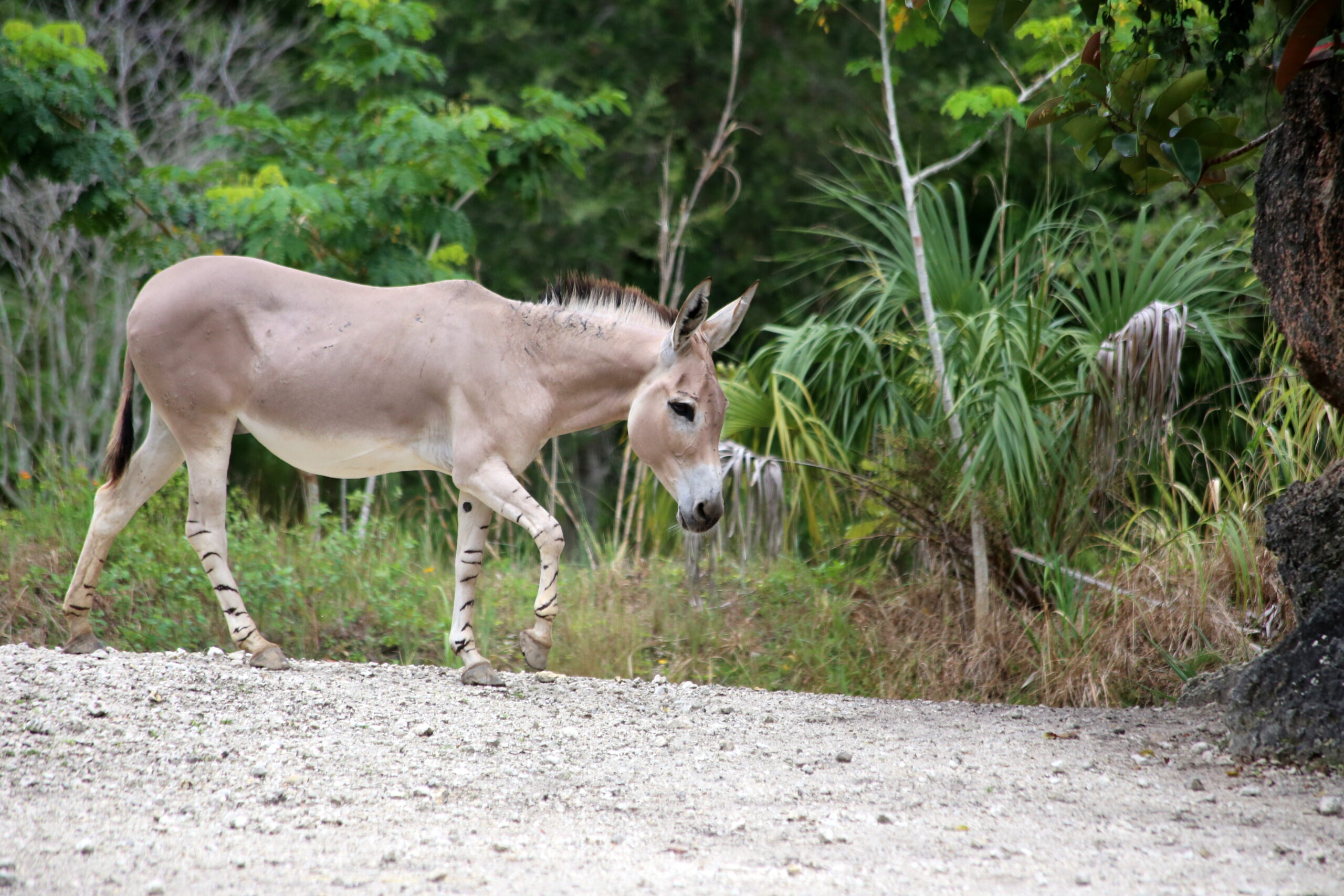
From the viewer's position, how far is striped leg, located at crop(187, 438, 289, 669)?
477cm

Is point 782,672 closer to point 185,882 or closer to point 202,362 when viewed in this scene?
point 202,362

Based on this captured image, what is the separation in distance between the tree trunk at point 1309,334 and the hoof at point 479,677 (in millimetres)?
2874

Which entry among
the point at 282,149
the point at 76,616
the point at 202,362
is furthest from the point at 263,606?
the point at 282,149

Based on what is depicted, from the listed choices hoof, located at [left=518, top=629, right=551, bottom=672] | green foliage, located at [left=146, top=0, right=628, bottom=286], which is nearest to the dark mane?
hoof, located at [left=518, top=629, right=551, bottom=672]

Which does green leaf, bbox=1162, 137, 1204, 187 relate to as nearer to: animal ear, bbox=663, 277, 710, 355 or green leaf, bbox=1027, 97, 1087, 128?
green leaf, bbox=1027, 97, 1087, 128

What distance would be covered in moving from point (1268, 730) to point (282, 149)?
7197 mm

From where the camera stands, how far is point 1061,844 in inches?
115

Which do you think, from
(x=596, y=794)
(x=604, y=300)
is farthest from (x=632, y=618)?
(x=596, y=794)

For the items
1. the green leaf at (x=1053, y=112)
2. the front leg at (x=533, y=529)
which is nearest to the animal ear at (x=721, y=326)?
the front leg at (x=533, y=529)

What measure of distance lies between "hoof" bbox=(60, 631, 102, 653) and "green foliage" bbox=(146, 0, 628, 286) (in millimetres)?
2711

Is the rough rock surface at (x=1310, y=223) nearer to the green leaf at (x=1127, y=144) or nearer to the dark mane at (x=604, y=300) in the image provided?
the green leaf at (x=1127, y=144)

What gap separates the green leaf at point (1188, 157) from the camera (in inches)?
139

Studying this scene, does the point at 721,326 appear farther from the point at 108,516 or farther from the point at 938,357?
the point at 108,516

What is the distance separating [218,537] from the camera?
486cm
